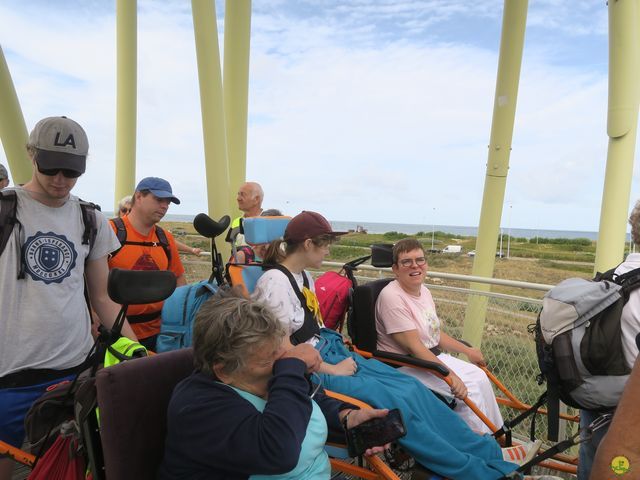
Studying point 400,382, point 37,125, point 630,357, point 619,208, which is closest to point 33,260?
point 37,125

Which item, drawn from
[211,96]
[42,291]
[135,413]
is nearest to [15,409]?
[42,291]

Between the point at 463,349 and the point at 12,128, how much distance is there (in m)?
6.69

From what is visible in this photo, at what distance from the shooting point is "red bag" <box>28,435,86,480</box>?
1691mm

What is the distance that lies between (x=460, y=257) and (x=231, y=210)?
68.3 ft

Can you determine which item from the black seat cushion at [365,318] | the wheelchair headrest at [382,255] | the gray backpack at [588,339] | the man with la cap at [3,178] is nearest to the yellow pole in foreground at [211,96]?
the man with la cap at [3,178]

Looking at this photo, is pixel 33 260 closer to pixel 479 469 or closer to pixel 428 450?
pixel 428 450

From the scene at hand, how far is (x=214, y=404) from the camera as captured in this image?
4.94 feet

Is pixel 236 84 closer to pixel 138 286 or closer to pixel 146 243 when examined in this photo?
pixel 146 243

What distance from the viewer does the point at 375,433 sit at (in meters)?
1.88

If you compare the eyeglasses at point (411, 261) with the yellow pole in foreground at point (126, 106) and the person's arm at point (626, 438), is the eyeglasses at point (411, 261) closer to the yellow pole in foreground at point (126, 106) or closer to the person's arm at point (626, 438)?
the person's arm at point (626, 438)

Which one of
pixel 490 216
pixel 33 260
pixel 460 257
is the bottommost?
pixel 460 257

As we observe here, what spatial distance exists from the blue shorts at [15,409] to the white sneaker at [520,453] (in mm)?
2390

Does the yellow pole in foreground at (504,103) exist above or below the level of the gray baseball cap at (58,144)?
above

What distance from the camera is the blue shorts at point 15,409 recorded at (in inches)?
70.7
